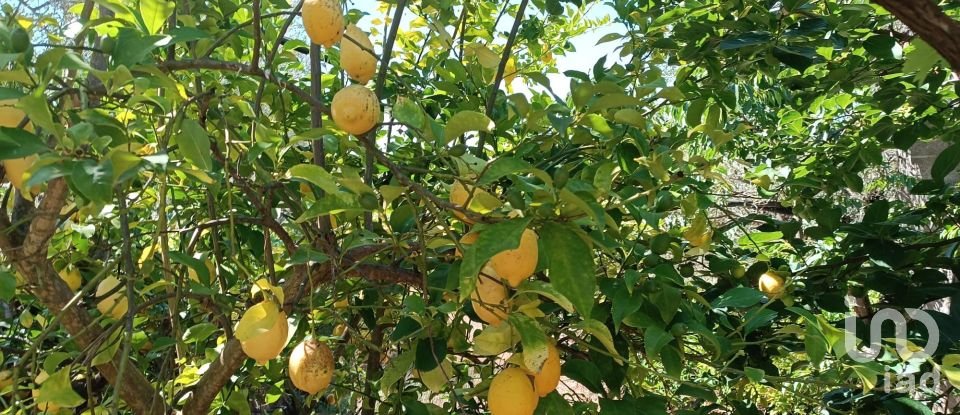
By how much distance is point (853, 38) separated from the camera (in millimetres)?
1360

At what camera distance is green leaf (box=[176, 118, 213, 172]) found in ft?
2.37

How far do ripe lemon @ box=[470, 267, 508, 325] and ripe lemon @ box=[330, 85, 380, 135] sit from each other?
224mm

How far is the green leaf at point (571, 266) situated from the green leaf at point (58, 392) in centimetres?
67

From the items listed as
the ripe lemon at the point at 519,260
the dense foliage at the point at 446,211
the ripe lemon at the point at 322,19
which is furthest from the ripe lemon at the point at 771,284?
the ripe lemon at the point at 322,19

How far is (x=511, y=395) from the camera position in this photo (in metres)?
0.82

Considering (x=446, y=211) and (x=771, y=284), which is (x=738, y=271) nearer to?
(x=771, y=284)

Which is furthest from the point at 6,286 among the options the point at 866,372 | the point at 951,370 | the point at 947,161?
the point at 947,161

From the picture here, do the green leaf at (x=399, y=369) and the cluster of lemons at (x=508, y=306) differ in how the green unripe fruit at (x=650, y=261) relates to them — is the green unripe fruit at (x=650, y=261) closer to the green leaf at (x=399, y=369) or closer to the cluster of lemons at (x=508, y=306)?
the cluster of lemons at (x=508, y=306)

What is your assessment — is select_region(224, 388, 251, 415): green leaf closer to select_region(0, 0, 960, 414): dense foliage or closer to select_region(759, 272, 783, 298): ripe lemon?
select_region(0, 0, 960, 414): dense foliage

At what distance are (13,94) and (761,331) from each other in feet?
3.61

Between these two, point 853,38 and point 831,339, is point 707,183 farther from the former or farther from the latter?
point 853,38

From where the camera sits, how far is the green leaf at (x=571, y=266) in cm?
62

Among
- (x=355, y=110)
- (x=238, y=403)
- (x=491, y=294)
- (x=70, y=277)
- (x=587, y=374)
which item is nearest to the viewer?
(x=355, y=110)

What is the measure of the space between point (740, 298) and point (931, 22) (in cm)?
46
